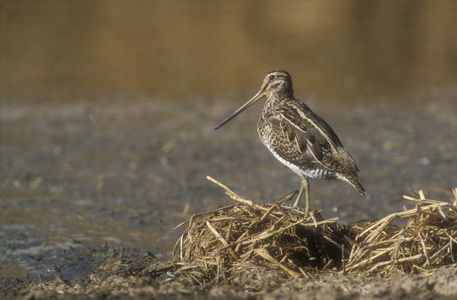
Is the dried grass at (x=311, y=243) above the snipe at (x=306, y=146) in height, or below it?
below

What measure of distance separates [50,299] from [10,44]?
36.5ft

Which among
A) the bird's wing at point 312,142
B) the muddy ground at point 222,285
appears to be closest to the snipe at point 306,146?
the bird's wing at point 312,142

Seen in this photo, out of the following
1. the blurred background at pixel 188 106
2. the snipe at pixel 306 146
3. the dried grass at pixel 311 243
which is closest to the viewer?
the dried grass at pixel 311 243

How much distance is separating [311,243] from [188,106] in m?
7.18

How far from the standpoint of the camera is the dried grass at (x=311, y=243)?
195 inches

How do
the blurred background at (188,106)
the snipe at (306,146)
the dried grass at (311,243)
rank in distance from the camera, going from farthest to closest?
the blurred background at (188,106), the snipe at (306,146), the dried grass at (311,243)

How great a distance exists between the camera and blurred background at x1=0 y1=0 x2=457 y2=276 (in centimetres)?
800

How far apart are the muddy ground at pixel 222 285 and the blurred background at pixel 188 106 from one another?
0.83 metres

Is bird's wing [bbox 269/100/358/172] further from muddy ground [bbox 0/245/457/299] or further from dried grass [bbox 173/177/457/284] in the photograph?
muddy ground [bbox 0/245/457/299]

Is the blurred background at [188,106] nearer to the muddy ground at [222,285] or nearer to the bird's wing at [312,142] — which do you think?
the muddy ground at [222,285]

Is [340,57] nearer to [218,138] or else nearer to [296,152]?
[218,138]

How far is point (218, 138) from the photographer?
10633 millimetres

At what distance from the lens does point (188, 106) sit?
40.1ft

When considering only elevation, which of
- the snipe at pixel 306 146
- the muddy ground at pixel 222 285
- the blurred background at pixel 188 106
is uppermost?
the snipe at pixel 306 146
